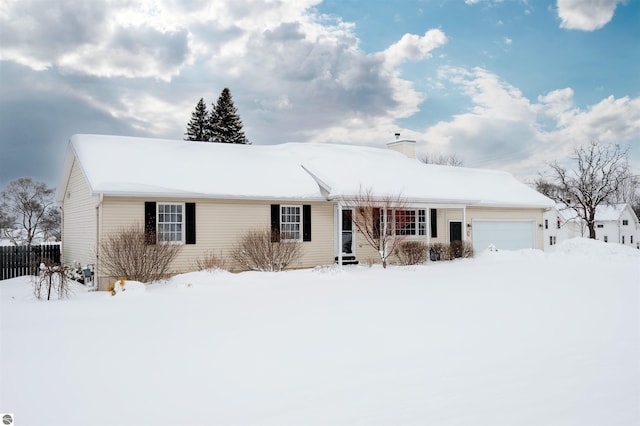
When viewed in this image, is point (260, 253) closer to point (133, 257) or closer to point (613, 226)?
point (133, 257)

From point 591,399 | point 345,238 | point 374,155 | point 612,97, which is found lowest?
point 591,399

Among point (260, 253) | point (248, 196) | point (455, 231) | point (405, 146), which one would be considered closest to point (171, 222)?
point (248, 196)

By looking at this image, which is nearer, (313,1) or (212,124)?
(313,1)

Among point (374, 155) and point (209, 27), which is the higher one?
point (209, 27)

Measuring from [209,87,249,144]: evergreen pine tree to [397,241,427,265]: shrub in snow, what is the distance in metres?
27.0

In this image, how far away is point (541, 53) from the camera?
20484mm

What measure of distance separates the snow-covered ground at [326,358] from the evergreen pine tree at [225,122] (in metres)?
31.9

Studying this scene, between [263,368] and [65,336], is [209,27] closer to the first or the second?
[65,336]

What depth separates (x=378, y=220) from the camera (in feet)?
60.4

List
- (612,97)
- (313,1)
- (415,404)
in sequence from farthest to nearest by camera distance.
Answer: (612,97), (313,1), (415,404)

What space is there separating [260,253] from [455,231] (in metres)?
9.94

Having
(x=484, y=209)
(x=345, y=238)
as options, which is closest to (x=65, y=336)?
(x=345, y=238)

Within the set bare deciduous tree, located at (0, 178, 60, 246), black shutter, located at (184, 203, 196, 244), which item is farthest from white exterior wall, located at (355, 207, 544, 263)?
bare deciduous tree, located at (0, 178, 60, 246)

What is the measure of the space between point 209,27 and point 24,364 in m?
14.6
